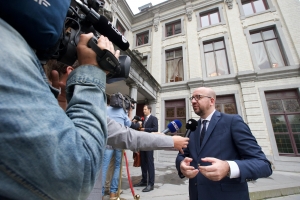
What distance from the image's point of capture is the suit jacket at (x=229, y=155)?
56.6 inches

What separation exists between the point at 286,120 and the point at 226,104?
112 inches

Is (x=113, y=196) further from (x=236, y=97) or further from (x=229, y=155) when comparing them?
(x=236, y=97)

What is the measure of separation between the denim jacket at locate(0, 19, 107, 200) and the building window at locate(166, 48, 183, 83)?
34.2 ft

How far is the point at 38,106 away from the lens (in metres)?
0.40

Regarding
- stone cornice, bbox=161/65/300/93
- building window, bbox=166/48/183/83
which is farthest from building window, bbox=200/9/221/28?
stone cornice, bbox=161/65/300/93

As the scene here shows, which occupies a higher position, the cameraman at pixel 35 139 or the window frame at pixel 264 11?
the window frame at pixel 264 11

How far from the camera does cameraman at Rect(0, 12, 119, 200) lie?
0.34m

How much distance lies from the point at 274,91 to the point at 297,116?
158 centimetres

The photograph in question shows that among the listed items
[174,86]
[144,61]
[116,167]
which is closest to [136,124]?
[116,167]

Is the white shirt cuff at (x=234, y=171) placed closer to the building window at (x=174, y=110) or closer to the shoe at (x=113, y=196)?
the shoe at (x=113, y=196)

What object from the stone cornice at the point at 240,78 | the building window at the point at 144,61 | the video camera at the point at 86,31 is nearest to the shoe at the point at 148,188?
the video camera at the point at 86,31

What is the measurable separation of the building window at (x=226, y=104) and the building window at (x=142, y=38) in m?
8.26

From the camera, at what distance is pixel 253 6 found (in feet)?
31.7

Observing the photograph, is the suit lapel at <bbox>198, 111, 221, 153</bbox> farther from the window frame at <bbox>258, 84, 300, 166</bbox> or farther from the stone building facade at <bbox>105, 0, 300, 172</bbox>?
the window frame at <bbox>258, 84, 300, 166</bbox>
